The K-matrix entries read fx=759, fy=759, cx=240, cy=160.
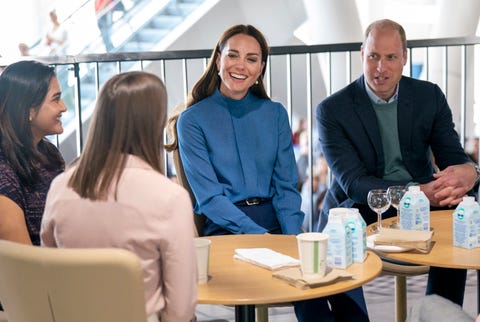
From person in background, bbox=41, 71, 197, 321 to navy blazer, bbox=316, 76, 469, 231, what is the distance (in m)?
1.66

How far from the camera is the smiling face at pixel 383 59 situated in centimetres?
335

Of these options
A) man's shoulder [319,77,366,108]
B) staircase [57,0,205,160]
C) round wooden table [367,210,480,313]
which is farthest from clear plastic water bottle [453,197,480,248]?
staircase [57,0,205,160]

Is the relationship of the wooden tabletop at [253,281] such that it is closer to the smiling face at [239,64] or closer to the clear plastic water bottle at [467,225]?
the clear plastic water bottle at [467,225]

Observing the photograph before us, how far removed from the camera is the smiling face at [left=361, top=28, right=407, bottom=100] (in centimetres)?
335

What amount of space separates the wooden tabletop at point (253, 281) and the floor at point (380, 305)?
1.44m

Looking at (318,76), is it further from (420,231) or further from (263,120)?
(420,231)

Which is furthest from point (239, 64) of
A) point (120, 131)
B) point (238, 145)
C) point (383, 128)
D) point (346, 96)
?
point (120, 131)

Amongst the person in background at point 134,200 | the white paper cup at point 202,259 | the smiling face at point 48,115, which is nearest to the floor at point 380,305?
the smiling face at point 48,115

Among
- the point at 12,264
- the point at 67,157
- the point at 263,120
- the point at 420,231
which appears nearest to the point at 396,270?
the point at 420,231

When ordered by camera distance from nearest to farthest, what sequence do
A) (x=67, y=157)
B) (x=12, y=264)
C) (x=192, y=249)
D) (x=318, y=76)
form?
(x=12, y=264), (x=192, y=249), (x=67, y=157), (x=318, y=76)

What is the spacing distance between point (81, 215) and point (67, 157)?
6.55 meters

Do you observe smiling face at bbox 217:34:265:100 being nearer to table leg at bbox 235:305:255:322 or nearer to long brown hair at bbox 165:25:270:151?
long brown hair at bbox 165:25:270:151

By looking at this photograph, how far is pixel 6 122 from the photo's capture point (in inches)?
96.8

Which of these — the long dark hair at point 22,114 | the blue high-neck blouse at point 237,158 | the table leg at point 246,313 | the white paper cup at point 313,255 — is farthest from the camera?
the blue high-neck blouse at point 237,158
